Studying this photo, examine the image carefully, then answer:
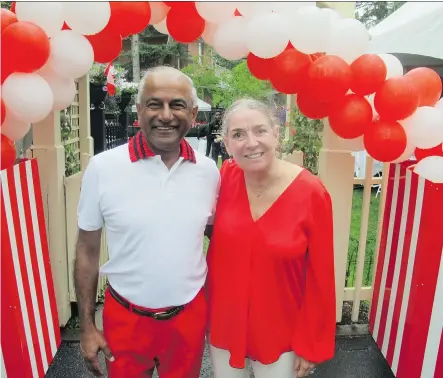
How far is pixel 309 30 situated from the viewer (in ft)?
7.03

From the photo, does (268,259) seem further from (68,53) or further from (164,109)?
(68,53)

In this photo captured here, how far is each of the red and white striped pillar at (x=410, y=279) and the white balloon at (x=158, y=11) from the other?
5.33 ft

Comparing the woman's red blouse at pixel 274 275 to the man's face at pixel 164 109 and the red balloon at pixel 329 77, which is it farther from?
the red balloon at pixel 329 77

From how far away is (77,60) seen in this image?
2.09 m

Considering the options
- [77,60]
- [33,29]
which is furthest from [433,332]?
[33,29]

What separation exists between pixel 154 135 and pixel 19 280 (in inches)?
48.5

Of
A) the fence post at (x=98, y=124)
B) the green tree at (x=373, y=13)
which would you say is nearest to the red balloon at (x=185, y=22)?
the fence post at (x=98, y=124)

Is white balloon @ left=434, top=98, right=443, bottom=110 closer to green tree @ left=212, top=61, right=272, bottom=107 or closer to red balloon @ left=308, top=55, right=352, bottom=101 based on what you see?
red balloon @ left=308, top=55, right=352, bottom=101

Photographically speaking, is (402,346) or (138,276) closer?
(138,276)

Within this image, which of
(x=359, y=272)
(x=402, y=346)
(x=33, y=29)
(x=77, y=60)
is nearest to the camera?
(x=33, y=29)

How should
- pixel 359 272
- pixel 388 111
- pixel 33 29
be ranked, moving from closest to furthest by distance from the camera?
pixel 33 29, pixel 388 111, pixel 359 272

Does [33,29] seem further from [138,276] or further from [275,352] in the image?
[275,352]

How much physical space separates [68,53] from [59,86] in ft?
0.72

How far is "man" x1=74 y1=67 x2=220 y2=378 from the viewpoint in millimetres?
1923
